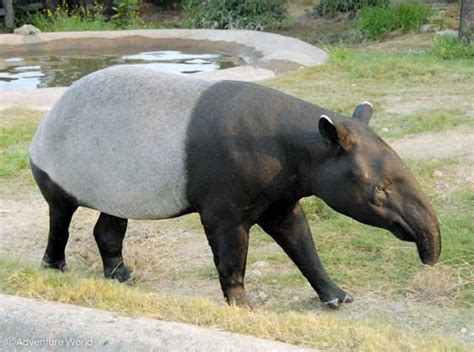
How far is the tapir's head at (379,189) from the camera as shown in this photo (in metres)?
4.04

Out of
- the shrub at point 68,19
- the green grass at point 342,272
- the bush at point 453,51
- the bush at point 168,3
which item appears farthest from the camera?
the bush at point 168,3

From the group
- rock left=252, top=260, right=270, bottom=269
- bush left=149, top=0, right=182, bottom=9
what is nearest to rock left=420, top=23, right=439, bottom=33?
bush left=149, top=0, right=182, bottom=9

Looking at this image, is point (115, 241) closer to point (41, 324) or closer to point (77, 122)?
point (77, 122)

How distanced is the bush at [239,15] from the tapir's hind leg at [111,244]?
12476 millimetres

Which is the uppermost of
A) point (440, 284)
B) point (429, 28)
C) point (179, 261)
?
point (440, 284)

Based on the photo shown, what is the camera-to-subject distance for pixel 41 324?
3592 mm

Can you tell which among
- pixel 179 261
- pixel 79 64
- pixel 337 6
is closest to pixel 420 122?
pixel 179 261

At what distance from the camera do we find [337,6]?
18.4 metres

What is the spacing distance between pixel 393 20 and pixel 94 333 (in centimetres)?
1244

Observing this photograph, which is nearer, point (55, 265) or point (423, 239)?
point (423, 239)

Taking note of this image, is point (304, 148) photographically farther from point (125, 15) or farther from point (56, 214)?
point (125, 15)

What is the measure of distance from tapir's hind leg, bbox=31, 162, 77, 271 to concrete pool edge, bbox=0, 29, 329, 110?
527 cm

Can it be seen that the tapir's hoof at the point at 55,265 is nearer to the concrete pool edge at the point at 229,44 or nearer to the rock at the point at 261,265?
the rock at the point at 261,265

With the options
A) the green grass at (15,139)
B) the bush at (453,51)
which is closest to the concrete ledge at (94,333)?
the green grass at (15,139)
